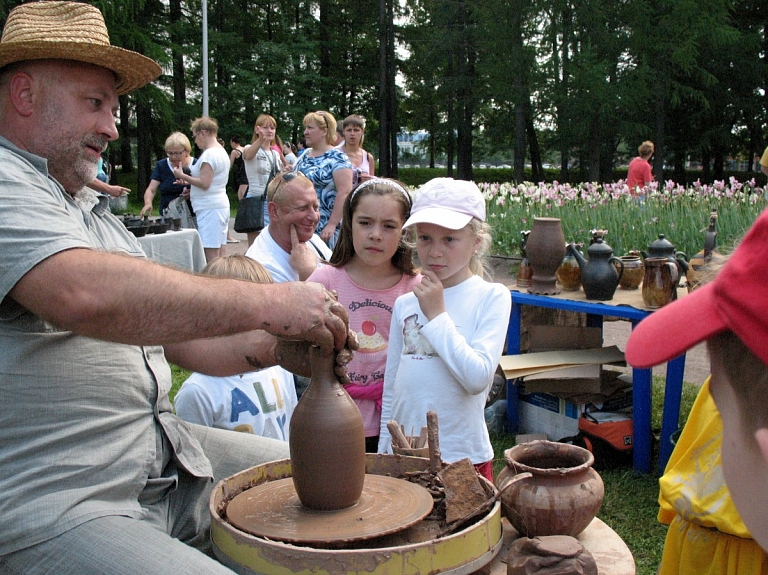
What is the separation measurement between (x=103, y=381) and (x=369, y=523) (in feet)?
2.72

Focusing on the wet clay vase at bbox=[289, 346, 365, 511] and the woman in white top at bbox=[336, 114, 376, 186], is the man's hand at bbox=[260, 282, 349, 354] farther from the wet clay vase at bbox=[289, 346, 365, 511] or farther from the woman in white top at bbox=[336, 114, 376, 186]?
the woman in white top at bbox=[336, 114, 376, 186]

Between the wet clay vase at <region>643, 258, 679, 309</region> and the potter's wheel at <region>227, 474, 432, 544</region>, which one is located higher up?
→ the wet clay vase at <region>643, 258, 679, 309</region>

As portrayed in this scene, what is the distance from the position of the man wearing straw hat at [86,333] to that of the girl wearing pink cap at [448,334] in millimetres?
798

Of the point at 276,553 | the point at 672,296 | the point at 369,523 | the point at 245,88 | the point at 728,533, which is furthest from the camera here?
the point at 245,88

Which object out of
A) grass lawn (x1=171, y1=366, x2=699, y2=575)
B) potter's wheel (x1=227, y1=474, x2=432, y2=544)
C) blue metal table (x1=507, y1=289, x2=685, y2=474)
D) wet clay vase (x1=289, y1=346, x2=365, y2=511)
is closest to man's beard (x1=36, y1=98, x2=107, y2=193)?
wet clay vase (x1=289, y1=346, x2=365, y2=511)

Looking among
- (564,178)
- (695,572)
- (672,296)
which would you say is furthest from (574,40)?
(695,572)

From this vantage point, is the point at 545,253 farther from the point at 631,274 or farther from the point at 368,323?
the point at 368,323

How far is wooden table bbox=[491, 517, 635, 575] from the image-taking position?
2.02m

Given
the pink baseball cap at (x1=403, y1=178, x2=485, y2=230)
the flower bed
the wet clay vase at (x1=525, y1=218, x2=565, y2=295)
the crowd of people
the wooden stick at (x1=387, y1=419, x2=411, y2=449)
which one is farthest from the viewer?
the flower bed

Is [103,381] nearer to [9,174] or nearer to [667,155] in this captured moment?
[9,174]

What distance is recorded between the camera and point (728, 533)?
2.01m

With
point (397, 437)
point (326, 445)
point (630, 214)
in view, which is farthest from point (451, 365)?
point (630, 214)

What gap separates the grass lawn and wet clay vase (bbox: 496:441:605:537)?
5.50 feet

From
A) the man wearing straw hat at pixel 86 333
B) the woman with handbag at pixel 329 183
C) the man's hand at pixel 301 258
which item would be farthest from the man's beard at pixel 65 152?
the woman with handbag at pixel 329 183
